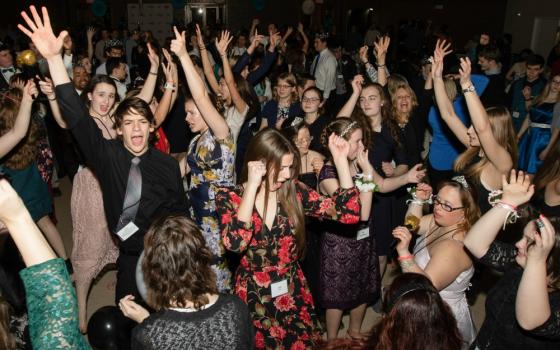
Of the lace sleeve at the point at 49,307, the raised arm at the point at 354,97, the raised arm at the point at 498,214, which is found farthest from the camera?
the raised arm at the point at 354,97

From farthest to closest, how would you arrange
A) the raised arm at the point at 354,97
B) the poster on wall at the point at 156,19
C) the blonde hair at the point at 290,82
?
1. the poster on wall at the point at 156,19
2. the blonde hair at the point at 290,82
3. the raised arm at the point at 354,97

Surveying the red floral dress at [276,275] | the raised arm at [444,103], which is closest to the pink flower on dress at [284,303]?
the red floral dress at [276,275]

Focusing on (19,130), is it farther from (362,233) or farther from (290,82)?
(290,82)

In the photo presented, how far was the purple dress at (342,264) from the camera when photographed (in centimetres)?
272

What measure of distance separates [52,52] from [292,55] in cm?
546

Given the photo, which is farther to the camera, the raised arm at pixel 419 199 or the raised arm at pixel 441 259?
the raised arm at pixel 419 199

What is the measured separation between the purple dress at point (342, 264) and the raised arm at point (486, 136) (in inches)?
34.5

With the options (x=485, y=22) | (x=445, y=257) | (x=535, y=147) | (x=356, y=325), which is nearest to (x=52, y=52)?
(x=445, y=257)

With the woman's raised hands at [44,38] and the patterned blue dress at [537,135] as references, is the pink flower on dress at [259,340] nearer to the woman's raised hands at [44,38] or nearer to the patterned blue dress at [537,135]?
the woman's raised hands at [44,38]

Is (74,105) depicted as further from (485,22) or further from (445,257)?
(485,22)

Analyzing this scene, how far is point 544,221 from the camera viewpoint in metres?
1.57

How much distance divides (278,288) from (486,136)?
Result: 1.55m

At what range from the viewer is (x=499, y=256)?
6.35 ft

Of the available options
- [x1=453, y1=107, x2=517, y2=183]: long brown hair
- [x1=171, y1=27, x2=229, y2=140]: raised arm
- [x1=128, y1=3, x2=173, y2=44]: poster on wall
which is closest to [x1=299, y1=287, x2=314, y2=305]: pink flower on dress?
[x1=171, y1=27, x2=229, y2=140]: raised arm
